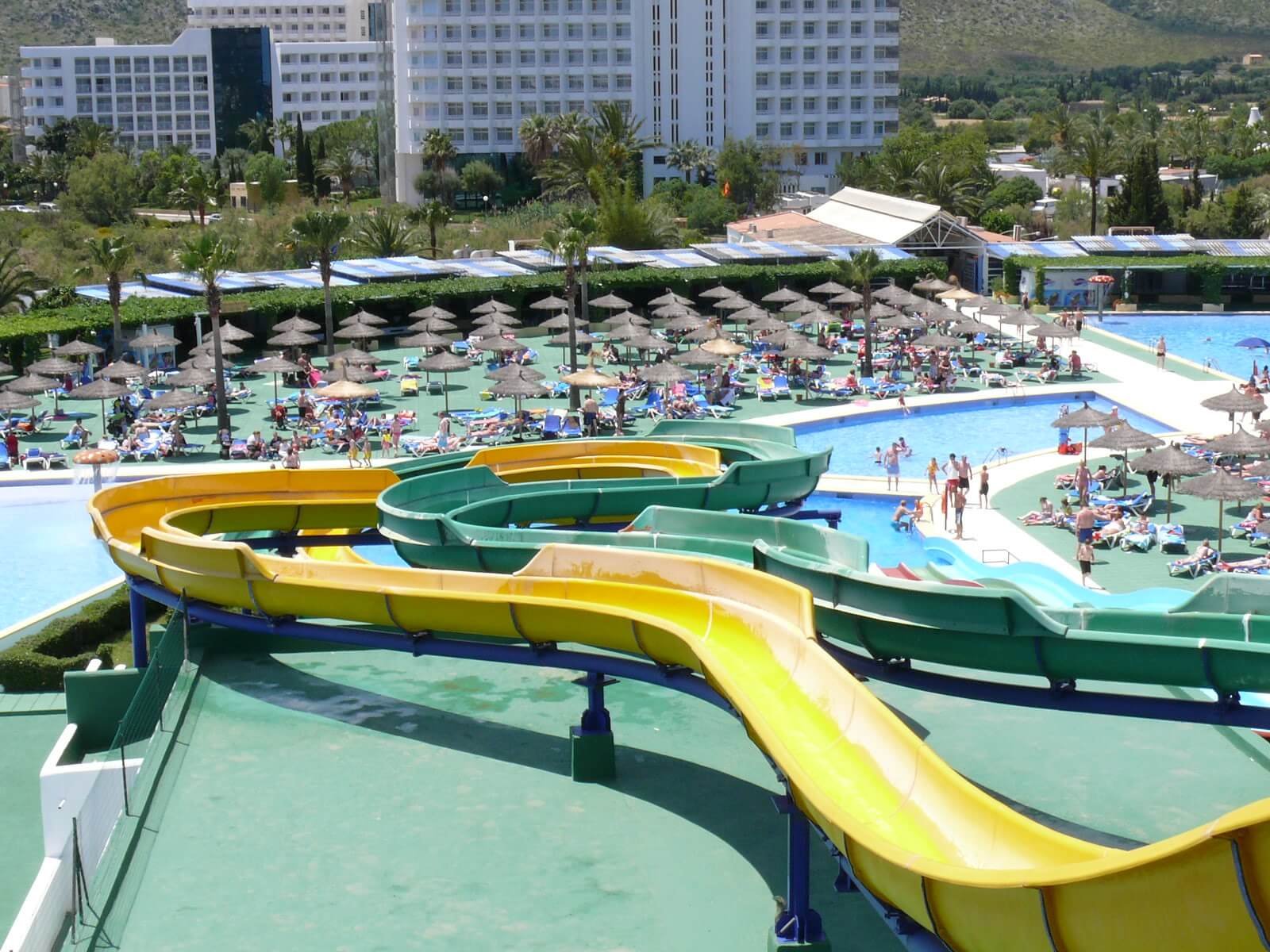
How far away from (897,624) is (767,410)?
2547 cm

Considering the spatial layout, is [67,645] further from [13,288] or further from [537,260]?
[537,260]

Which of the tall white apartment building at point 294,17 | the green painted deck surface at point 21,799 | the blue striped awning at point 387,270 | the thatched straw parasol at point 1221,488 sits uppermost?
the tall white apartment building at point 294,17

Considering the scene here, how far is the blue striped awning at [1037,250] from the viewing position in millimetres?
56188

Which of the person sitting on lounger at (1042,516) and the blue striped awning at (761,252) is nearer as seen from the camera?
the person sitting on lounger at (1042,516)

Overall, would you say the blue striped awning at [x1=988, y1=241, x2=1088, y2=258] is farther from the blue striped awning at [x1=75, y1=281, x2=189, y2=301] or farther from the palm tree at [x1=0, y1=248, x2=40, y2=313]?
the palm tree at [x1=0, y1=248, x2=40, y2=313]

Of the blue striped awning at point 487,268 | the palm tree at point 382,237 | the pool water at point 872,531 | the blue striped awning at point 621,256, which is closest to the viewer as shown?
the pool water at point 872,531

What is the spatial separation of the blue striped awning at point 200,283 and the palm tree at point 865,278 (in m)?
16.6

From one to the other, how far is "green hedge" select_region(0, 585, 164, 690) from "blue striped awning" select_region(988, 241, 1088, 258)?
40.5 meters

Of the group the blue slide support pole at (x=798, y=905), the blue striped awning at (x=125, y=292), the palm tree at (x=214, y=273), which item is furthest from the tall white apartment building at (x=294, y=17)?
the blue slide support pole at (x=798, y=905)

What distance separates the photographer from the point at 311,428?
35688mm

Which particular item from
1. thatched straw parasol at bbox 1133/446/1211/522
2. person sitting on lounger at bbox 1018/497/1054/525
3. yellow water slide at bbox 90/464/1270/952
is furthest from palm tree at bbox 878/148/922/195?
yellow water slide at bbox 90/464/1270/952

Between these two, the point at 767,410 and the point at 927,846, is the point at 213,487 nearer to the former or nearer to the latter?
the point at 927,846

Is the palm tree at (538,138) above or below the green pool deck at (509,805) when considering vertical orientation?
above

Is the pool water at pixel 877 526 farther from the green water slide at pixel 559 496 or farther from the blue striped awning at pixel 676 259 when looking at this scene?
the blue striped awning at pixel 676 259
